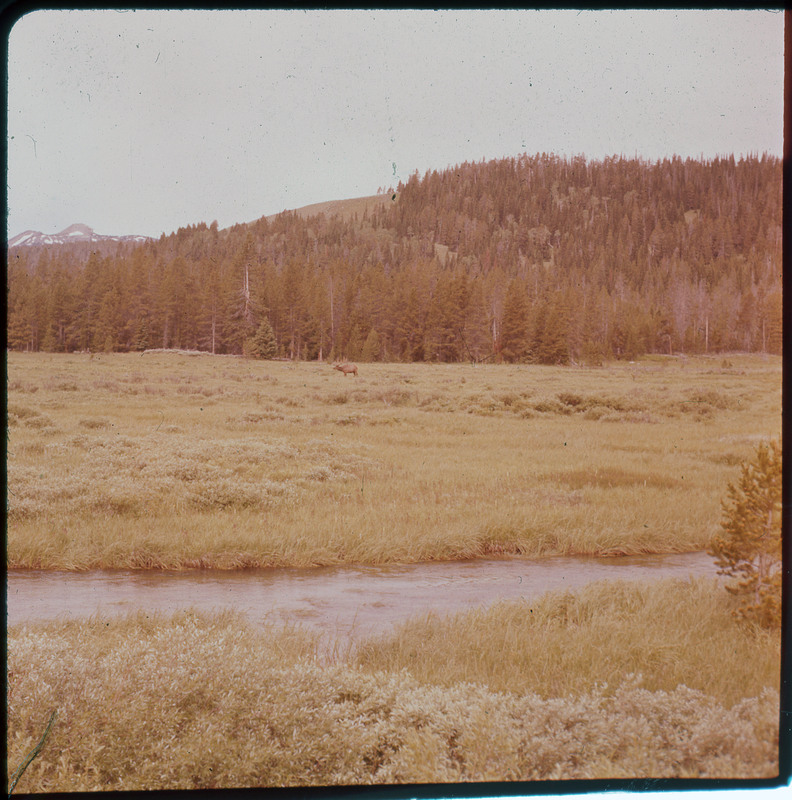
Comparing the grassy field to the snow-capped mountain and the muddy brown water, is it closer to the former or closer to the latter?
the muddy brown water

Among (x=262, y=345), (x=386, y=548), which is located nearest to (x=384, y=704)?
(x=386, y=548)

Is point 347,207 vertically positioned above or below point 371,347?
above

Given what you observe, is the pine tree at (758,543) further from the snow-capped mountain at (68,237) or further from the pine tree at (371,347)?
the snow-capped mountain at (68,237)

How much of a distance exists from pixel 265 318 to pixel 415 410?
1.89 metres

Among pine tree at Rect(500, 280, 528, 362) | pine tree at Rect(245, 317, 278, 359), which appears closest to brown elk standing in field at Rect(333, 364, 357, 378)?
pine tree at Rect(245, 317, 278, 359)

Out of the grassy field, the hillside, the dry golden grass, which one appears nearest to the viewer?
the dry golden grass

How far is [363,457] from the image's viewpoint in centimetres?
555

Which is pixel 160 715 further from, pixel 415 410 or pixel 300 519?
pixel 415 410

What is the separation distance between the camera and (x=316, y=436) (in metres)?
5.59

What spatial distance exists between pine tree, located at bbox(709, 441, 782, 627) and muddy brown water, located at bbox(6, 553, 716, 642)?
0.32 m

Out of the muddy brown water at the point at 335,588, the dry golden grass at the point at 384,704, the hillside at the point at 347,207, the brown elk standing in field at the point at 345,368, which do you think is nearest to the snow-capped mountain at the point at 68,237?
the hillside at the point at 347,207

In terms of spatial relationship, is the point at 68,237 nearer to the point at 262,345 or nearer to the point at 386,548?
the point at 262,345

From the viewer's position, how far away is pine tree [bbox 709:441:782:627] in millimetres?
4633

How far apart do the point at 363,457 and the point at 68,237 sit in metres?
3.44
